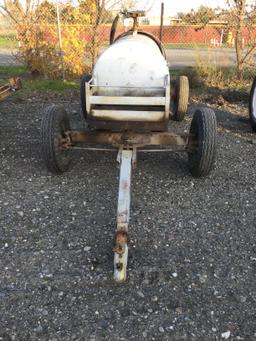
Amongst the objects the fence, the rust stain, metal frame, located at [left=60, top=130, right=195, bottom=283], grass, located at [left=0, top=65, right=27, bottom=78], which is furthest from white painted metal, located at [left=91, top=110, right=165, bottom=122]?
grass, located at [left=0, top=65, right=27, bottom=78]

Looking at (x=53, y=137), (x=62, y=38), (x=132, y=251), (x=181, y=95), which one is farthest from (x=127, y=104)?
(x=62, y=38)

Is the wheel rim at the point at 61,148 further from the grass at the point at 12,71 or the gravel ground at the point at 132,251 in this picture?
the grass at the point at 12,71

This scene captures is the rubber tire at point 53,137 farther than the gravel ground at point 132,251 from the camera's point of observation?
Yes

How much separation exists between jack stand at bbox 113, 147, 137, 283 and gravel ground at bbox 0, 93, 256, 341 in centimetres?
13

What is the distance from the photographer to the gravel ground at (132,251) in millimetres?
2658

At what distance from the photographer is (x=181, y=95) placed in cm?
599

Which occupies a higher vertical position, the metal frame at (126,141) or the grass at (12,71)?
the metal frame at (126,141)

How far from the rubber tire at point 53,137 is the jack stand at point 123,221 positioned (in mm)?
754

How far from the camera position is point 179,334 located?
2.57m

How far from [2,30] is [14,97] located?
2771mm

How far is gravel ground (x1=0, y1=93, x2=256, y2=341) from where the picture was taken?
8.72 ft

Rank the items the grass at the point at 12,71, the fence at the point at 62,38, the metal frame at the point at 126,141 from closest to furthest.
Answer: the metal frame at the point at 126,141
the fence at the point at 62,38
the grass at the point at 12,71

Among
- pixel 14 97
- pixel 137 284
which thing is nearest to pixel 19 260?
pixel 137 284

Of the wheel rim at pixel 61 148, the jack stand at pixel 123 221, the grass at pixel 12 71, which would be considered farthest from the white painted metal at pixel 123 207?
the grass at pixel 12 71
